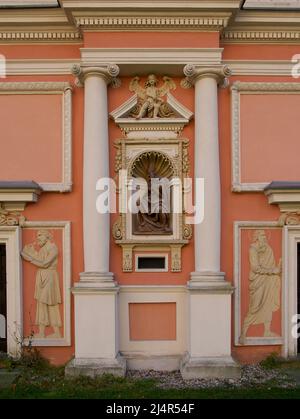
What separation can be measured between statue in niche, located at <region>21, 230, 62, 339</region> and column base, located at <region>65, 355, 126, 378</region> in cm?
89

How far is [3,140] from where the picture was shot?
8320 mm

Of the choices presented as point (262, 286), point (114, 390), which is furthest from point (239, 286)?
point (114, 390)

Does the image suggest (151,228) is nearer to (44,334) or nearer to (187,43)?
(44,334)

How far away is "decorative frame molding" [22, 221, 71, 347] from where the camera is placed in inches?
321

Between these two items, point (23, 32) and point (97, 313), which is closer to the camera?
point (97, 313)

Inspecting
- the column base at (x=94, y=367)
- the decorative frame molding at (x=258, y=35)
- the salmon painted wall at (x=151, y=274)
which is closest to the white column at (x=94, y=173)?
the salmon painted wall at (x=151, y=274)

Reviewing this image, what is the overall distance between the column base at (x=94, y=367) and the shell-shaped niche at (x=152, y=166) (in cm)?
339

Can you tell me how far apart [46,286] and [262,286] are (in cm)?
403

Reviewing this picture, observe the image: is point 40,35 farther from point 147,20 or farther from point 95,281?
point 95,281

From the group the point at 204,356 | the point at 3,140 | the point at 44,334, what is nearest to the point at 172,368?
the point at 204,356

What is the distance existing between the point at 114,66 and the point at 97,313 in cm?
433

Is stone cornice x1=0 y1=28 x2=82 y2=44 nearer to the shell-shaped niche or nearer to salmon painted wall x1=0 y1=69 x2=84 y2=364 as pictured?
salmon painted wall x1=0 y1=69 x2=84 y2=364

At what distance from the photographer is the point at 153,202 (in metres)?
8.30

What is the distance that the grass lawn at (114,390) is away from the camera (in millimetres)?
6629
